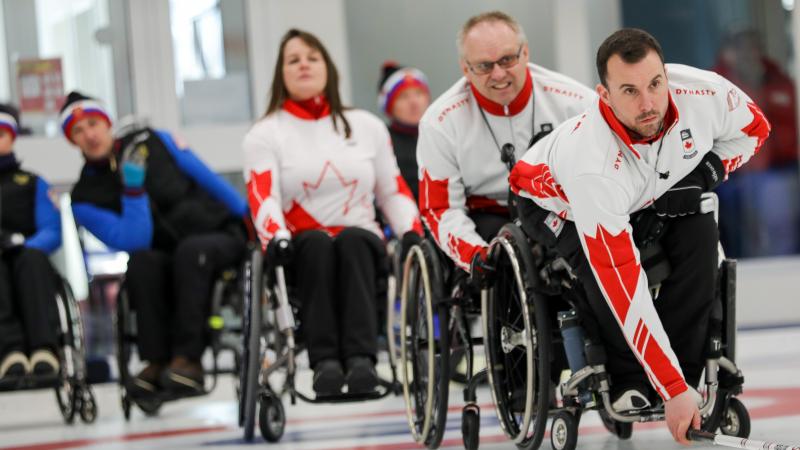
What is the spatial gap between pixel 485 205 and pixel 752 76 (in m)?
4.32

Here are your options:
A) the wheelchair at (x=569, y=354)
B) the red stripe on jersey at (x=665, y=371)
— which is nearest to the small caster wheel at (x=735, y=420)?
the wheelchair at (x=569, y=354)

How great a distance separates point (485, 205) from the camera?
3.39 meters

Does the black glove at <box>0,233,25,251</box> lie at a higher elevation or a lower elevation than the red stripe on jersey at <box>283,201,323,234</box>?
lower

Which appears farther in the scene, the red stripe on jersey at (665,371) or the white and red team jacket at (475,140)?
the white and red team jacket at (475,140)

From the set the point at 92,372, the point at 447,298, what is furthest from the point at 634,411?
the point at 92,372

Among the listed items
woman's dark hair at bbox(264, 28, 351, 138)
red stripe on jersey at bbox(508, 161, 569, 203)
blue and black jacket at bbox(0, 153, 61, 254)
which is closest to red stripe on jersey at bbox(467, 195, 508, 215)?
red stripe on jersey at bbox(508, 161, 569, 203)

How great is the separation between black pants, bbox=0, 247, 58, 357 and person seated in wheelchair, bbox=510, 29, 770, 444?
2438 mm

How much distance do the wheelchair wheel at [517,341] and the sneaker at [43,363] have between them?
2.12m

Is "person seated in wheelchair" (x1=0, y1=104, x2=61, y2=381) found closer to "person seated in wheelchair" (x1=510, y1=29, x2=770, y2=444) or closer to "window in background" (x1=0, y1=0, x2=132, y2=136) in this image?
"window in background" (x1=0, y1=0, x2=132, y2=136)

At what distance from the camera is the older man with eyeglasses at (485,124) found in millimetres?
3273

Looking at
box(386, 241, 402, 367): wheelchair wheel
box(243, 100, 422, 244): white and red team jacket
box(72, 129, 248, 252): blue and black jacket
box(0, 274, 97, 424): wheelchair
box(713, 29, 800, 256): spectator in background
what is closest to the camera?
box(386, 241, 402, 367): wheelchair wheel

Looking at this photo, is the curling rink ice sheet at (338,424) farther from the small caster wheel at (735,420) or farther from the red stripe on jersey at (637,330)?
the red stripe on jersey at (637,330)

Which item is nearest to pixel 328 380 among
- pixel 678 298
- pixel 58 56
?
pixel 678 298

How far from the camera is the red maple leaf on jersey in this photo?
410 cm
